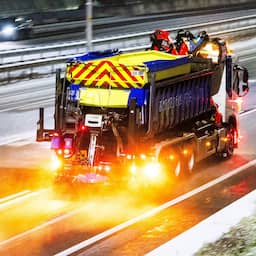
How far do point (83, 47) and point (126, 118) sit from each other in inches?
1013

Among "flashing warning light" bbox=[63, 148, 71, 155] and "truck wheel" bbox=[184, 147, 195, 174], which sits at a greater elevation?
"flashing warning light" bbox=[63, 148, 71, 155]

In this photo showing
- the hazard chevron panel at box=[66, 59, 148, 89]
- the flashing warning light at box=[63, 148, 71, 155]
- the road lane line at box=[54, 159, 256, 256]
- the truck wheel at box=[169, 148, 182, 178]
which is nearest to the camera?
the road lane line at box=[54, 159, 256, 256]

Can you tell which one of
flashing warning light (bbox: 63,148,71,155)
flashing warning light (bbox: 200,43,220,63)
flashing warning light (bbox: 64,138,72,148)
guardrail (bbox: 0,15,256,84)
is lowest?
guardrail (bbox: 0,15,256,84)

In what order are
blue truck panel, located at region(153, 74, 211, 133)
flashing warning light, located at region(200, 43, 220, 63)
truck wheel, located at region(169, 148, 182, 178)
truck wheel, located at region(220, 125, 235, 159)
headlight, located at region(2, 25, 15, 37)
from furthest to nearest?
1. headlight, located at region(2, 25, 15, 37)
2. truck wheel, located at region(220, 125, 235, 159)
3. flashing warning light, located at region(200, 43, 220, 63)
4. truck wheel, located at region(169, 148, 182, 178)
5. blue truck panel, located at region(153, 74, 211, 133)

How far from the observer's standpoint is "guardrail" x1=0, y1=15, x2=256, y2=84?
3353 cm

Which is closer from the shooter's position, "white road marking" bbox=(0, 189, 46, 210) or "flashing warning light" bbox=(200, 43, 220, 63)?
"white road marking" bbox=(0, 189, 46, 210)

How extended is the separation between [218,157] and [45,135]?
185 inches

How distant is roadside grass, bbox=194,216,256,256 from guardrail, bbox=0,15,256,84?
23789mm

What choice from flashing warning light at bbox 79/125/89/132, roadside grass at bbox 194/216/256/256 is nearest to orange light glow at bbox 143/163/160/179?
flashing warning light at bbox 79/125/89/132

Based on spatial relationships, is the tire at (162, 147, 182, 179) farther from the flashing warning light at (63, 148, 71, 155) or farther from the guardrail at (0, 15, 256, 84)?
the guardrail at (0, 15, 256, 84)

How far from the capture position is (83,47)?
40250 millimetres

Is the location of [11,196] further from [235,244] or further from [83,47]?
[83,47]

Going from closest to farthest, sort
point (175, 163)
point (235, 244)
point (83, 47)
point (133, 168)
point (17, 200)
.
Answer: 1. point (235, 244)
2. point (17, 200)
3. point (133, 168)
4. point (175, 163)
5. point (83, 47)

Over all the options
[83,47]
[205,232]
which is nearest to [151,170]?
[205,232]
